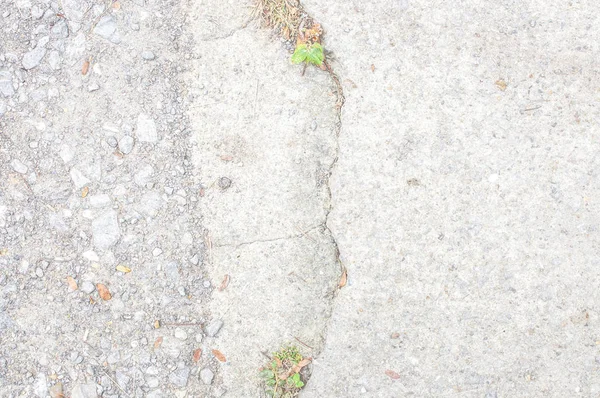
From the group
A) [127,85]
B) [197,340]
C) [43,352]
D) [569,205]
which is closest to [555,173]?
[569,205]

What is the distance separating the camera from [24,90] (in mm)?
2559

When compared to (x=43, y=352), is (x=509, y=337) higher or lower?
higher

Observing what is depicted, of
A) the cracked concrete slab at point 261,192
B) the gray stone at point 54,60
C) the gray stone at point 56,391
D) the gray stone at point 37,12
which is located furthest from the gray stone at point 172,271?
the gray stone at point 37,12

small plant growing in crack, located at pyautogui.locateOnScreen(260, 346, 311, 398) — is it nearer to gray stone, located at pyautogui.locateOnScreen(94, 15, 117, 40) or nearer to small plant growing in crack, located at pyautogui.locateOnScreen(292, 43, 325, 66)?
small plant growing in crack, located at pyautogui.locateOnScreen(292, 43, 325, 66)

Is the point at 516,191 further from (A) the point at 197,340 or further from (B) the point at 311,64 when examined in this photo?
(A) the point at 197,340

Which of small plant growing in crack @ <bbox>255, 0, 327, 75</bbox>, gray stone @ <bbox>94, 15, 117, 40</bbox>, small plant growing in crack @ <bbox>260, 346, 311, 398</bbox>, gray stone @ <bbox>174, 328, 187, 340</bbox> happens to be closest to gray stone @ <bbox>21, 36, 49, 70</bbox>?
gray stone @ <bbox>94, 15, 117, 40</bbox>

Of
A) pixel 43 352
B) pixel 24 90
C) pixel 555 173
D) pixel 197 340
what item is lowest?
pixel 43 352

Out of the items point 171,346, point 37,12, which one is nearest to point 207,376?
point 171,346

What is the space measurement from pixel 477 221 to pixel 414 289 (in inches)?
15.4

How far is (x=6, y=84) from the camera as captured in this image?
→ 2.55 meters

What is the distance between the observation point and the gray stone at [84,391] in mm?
2439

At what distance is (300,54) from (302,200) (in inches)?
24.3

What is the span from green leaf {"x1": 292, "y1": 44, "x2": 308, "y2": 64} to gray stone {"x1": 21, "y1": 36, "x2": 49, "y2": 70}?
1105mm

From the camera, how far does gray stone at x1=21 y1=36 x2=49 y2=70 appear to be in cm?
256
